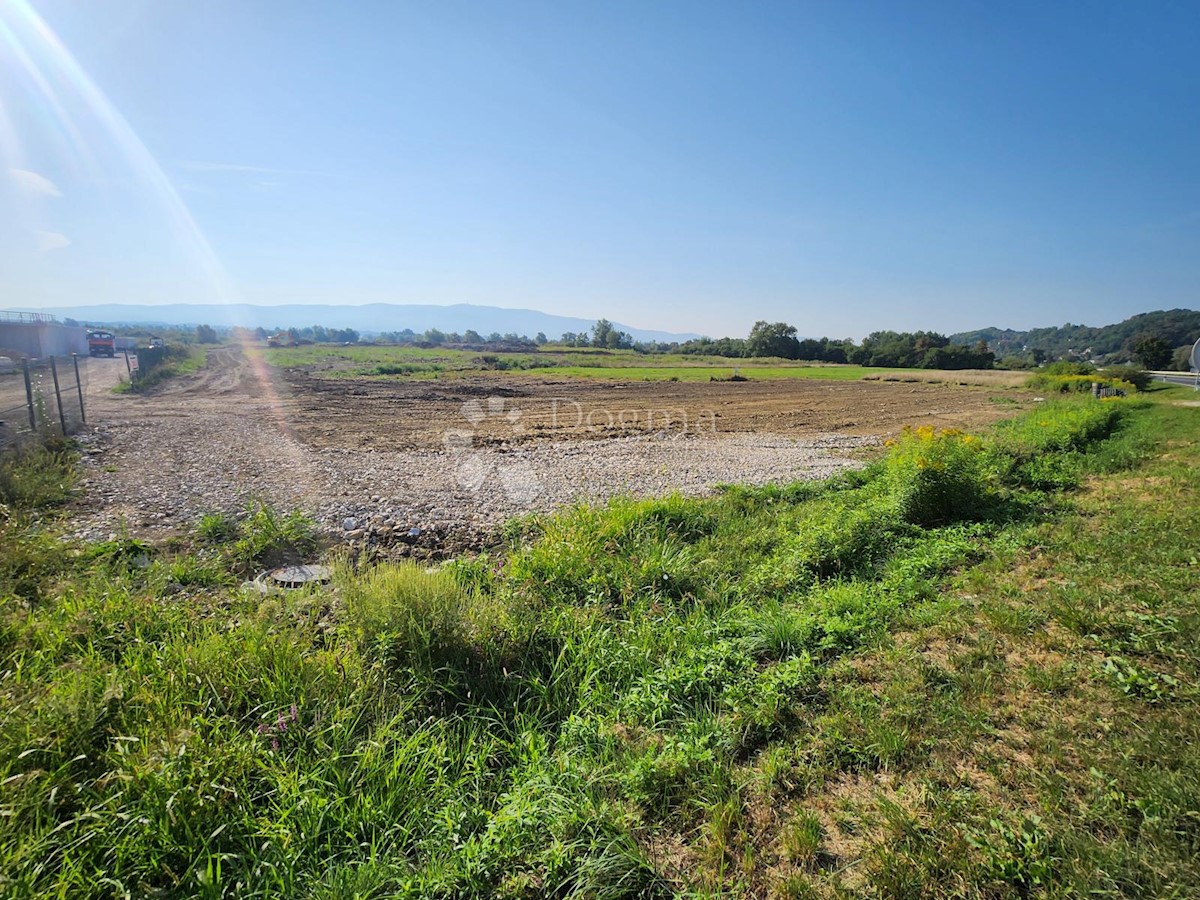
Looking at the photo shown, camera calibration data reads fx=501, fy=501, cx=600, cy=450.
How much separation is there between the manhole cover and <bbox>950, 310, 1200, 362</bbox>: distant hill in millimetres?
90361

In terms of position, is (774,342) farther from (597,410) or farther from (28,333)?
(28,333)

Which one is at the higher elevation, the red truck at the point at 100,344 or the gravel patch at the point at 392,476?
the red truck at the point at 100,344

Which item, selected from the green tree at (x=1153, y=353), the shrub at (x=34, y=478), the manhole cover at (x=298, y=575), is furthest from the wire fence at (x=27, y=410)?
the green tree at (x=1153, y=353)

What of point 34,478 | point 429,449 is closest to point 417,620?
point 34,478

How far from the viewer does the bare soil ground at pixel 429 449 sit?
8352mm

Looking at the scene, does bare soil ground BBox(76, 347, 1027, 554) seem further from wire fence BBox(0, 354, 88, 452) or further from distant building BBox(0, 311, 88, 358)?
distant building BBox(0, 311, 88, 358)

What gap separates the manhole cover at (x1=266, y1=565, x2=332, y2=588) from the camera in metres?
5.74

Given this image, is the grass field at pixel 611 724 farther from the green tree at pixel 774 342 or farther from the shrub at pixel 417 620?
the green tree at pixel 774 342

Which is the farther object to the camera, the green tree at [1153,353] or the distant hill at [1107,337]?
the distant hill at [1107,337]

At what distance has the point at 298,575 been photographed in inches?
234

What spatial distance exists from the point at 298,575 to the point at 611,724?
4363mm

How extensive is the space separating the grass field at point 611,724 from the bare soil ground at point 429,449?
2.36 meters

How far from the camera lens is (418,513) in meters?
8.50

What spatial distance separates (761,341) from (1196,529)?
90.9 m
